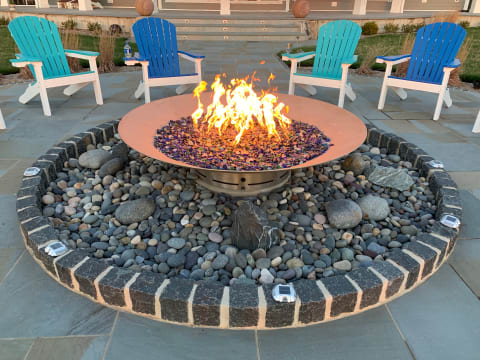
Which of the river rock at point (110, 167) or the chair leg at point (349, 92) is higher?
the chair leg at point (349, 92)

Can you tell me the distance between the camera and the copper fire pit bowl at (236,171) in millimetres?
2348

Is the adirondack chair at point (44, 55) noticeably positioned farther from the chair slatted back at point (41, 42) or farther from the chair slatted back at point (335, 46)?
the chair slatted back at point (335, 46)

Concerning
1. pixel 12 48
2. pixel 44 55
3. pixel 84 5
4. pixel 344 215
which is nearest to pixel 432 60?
pixel 344 215

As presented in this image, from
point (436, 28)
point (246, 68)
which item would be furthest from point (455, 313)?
point (246, 68)

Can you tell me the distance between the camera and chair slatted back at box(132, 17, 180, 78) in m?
4.47

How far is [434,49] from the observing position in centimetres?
427

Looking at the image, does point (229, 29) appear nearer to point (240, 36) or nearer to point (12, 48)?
point (240, 36)

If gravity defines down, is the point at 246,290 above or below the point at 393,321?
above

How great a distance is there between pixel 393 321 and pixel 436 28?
12.8ft

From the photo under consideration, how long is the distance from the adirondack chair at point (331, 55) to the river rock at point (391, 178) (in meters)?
1.83

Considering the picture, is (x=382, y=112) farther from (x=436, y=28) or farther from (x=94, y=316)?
(x=94, y=316)

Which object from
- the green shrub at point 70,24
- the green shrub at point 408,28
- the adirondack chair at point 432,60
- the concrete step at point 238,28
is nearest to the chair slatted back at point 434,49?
the adirondack chair at point 432,60

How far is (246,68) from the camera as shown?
641 cm

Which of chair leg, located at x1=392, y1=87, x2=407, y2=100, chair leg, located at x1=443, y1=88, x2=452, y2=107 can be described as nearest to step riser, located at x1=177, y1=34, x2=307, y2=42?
chair leg, located at x1=392, y1=87, x2=407, y2=100
